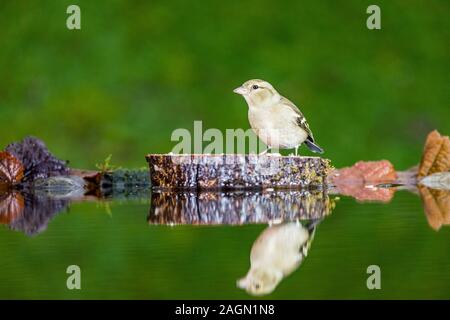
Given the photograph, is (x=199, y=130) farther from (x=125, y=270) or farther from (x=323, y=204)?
(x=125, y=270)

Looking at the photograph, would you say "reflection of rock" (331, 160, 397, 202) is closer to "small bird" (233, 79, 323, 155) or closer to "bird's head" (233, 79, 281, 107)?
"small bird" (233, 79, 323, 155)

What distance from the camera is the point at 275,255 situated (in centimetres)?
214

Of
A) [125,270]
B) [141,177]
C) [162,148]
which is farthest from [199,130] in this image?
[125,270]

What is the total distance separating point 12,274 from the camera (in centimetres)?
194

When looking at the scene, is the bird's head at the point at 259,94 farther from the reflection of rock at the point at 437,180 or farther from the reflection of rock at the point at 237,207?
the reflection of rock at the point at 437,180

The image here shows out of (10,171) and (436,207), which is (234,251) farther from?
(10,171)

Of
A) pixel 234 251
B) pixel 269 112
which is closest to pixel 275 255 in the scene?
pixel 234 251

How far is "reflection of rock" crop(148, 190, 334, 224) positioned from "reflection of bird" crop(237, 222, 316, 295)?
321mm

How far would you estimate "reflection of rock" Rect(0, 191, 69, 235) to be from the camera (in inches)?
120

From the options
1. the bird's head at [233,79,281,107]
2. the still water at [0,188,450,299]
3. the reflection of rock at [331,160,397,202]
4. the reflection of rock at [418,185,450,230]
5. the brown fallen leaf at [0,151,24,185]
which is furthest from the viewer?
the reflection of rock at [331,160,397,202]

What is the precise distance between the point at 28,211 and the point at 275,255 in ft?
5.67

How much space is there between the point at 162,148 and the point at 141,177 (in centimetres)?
246

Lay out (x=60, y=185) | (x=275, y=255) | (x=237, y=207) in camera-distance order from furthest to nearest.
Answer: (x=60, y=185) → (x=237, y=207) → (x=275, y=255)

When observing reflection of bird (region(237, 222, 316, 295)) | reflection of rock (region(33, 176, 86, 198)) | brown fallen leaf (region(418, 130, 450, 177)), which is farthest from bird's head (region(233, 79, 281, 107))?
reflection of bird (region(237, 222, 316, 295))
